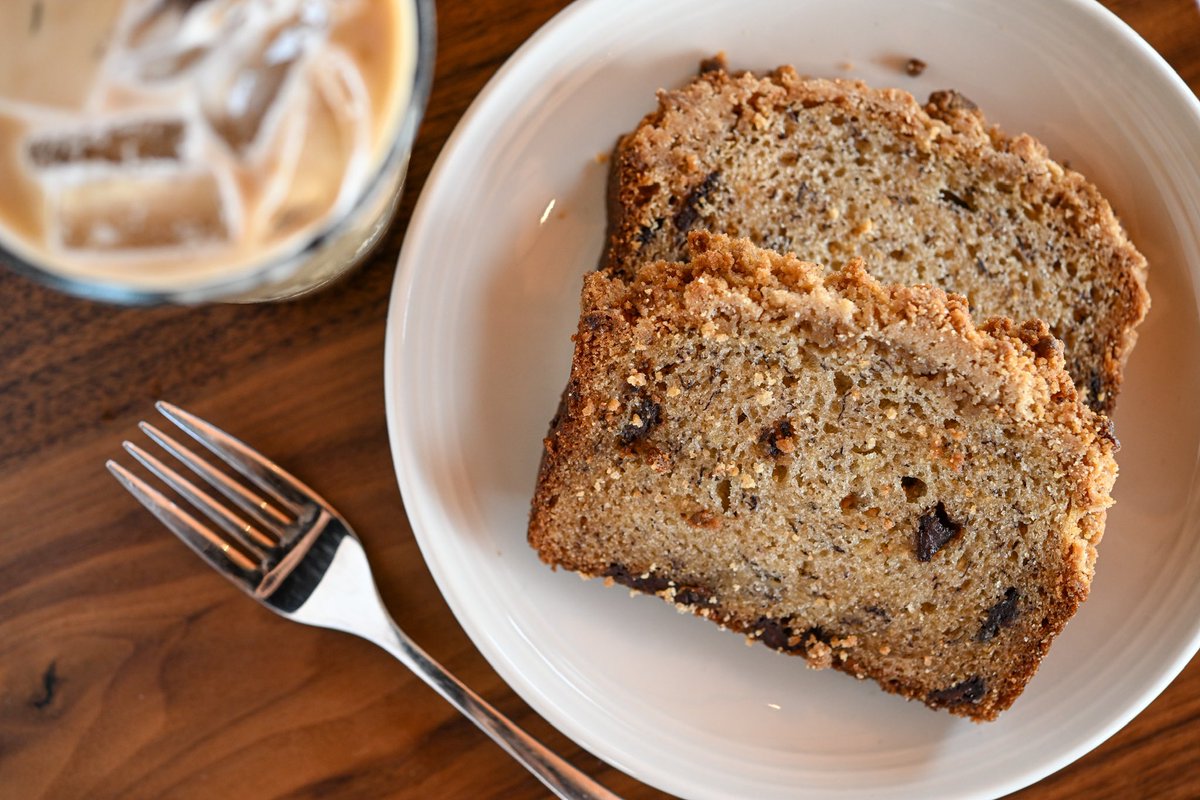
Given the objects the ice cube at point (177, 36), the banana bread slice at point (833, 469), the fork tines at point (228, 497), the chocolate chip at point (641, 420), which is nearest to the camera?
the ice cube at point (177, 36)

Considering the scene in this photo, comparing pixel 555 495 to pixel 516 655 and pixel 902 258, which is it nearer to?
pixel 516 655

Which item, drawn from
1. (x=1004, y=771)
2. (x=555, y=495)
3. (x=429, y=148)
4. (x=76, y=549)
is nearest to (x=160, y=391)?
(x=76, y=549)

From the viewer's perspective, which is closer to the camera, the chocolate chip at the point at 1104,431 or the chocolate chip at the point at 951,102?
the chocolate chip at the point at 1104,431

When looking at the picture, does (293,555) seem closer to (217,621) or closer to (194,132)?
(217,621)

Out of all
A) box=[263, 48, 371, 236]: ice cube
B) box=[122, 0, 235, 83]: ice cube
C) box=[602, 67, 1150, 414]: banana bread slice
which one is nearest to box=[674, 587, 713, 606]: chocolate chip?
box=[602, 67, 1150, 414]: banana bread slice

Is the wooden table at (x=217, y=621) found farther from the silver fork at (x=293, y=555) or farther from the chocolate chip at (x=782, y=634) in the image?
the chocolate chip at (x=782, y=634)

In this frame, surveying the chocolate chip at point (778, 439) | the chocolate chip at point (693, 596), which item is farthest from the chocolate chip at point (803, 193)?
the chocolate chip at point (693, 596)

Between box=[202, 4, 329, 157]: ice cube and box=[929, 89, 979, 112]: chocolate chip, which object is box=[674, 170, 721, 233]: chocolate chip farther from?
box=[202, 4, 329, 157]: ice cube

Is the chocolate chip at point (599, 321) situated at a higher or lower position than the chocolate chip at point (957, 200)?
lower
